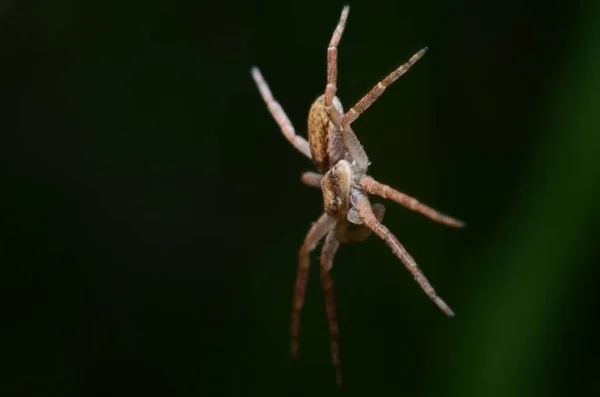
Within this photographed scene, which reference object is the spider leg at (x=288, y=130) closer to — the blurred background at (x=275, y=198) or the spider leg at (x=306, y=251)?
the spider leg at (x=306, y=251)

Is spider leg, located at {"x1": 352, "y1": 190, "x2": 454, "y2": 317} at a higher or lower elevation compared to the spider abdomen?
lower

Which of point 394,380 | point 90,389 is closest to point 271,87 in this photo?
point 394,380

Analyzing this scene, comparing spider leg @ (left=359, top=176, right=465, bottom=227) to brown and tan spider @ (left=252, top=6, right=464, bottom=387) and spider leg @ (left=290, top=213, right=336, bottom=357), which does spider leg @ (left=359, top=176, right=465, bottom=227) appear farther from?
spider leg @ (left=290, top=213, right=336, bottom=357)

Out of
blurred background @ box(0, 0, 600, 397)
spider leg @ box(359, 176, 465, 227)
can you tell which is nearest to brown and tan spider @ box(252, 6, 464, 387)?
spider leg @ box(359, 176, 465, 227)

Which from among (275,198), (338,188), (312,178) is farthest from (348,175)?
(275,198)

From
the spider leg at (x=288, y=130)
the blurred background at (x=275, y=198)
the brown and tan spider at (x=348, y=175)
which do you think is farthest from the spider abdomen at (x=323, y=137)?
the blurred background at (x=275, y=198)
